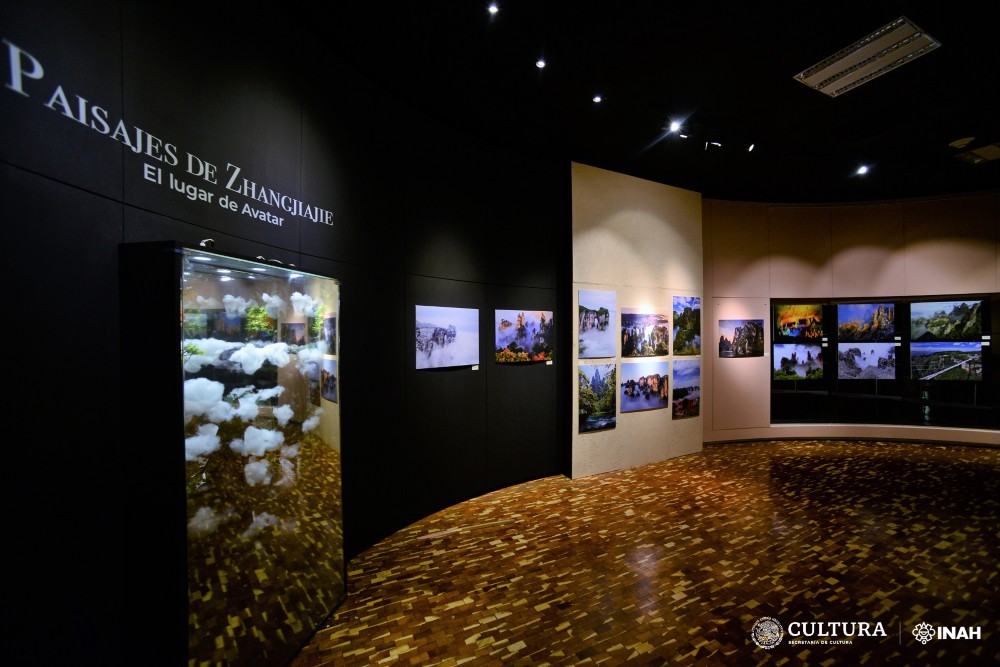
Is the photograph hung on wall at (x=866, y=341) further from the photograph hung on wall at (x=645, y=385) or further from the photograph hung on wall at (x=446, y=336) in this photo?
the photograph hung on wall at (x=446, y=336)

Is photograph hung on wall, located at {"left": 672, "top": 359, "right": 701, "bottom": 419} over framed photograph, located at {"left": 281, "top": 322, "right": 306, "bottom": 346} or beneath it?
beneath

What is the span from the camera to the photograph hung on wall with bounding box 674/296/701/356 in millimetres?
7137

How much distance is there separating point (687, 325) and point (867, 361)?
14.7ft

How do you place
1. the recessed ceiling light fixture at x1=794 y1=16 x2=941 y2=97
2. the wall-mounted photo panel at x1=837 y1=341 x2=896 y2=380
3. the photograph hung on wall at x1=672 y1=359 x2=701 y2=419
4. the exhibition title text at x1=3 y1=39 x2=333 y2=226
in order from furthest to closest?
1. the wall-mounted photo panel at x1=837 y1=341 x2=896 y2=380
2. the photograph hung on wall at x1=672 y1=359 x2=701 y2=419
3. the recessed ceiling light fixture at x1=794 y1=16 x2=941 y2=97
4. the exhibition title text at x1=3 y1=39 x2=333 y2=226

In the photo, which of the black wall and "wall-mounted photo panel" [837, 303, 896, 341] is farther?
"wall-mounted photo panel" [837, 303, 896, 341]

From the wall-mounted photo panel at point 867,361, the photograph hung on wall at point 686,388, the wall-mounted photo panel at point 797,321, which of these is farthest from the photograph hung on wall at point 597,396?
the wall-mounted photo panel at point 867,361

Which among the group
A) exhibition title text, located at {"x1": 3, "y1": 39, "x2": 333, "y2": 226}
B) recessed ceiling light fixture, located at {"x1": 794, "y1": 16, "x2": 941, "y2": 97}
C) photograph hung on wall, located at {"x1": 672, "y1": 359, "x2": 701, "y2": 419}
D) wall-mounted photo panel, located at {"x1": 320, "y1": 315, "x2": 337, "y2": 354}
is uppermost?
recessed ceiling light fixture, located at {"x1": 794, "y1": 16, "x2": 941, "y2": 97}

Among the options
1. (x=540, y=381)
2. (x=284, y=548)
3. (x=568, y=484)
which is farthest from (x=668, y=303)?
A: (x=284, y=548)

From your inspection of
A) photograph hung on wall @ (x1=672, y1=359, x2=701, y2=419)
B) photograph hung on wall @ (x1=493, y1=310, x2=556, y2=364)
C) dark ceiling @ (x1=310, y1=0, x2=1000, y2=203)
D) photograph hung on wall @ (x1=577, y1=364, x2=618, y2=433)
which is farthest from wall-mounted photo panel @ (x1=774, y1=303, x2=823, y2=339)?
photograph hung on wall @ (x1=493, y1=310, x2=556, y2=364)

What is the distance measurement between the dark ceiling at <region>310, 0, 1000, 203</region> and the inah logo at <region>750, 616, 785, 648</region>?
4.79 metres

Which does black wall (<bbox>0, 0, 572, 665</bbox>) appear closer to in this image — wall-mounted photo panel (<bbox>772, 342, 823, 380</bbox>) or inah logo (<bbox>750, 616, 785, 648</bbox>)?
inah logo (<bbox>750, 616, 785, 648</bbox>)

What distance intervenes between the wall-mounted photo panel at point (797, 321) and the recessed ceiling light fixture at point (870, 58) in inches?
199

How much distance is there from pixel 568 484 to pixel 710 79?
5241 millimetres

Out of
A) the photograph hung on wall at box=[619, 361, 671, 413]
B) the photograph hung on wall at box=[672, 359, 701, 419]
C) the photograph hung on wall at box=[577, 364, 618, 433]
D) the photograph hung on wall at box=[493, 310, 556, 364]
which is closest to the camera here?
the photograph hung on wall at box=[493, 310, 556, 364]
